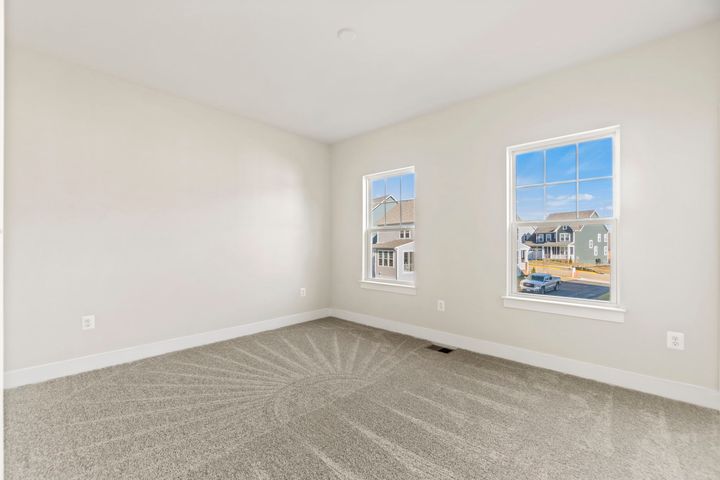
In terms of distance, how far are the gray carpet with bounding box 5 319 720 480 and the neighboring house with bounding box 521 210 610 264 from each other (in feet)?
3.24

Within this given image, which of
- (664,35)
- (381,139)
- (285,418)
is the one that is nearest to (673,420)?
(285,418)

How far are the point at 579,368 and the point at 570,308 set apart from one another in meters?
0.48

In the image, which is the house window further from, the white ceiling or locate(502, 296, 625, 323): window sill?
the white ceiling

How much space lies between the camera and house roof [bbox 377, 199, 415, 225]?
4367 mm

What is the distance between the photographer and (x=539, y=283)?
3381 mm

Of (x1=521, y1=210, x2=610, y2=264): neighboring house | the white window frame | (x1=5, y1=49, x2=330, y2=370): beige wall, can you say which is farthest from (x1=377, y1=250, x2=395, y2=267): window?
(x1=521, y1=210, x2=610, y2=264): neighboring house

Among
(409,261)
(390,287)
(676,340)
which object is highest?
(409,261)

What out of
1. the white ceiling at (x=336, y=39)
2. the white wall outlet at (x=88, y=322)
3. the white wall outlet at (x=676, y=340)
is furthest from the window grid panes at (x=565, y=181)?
the white wall outlet at (x=88, y=322)

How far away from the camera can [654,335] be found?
2.73 m

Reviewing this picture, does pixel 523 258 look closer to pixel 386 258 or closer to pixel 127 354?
pixel 386 258

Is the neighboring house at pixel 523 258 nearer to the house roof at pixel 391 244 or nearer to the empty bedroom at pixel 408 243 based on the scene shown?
the empty bedroom at pixel 408 243

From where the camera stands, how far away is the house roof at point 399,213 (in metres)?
4.37

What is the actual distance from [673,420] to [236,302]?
3.83 meters

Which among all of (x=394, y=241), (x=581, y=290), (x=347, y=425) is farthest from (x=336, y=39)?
(x=581, y=290)
